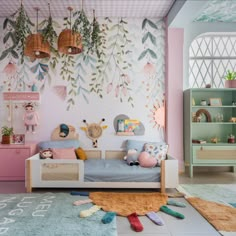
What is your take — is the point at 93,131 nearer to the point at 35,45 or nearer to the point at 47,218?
the point at 35,45

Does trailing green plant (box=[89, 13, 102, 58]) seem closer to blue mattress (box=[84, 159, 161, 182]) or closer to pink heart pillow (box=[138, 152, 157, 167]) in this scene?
pink heart pillow (box=[138, 152, 157, 167])

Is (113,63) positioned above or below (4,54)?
below

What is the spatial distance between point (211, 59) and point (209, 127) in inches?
56.6

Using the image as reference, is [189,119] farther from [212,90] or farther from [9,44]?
[9,44]

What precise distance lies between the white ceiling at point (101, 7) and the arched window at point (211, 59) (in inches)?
44.0

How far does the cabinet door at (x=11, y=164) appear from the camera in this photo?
13.9 ft

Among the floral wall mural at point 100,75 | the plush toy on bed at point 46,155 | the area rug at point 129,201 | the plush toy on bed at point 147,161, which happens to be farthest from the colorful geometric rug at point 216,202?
the plush toy on bed at point 46,155

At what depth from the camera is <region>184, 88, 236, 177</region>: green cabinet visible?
14.9 feet

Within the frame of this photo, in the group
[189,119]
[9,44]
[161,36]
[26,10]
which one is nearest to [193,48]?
[161,36]

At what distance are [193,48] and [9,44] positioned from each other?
3697 mm

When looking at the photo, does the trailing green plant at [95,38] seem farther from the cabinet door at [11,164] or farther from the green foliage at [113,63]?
the cabinet door at [11,164]

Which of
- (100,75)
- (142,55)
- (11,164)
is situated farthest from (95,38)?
(11,164)

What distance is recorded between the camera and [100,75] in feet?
15.6

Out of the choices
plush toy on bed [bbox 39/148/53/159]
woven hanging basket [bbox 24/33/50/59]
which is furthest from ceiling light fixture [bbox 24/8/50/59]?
plush toy on bed [bbox 39/148/53/159]
